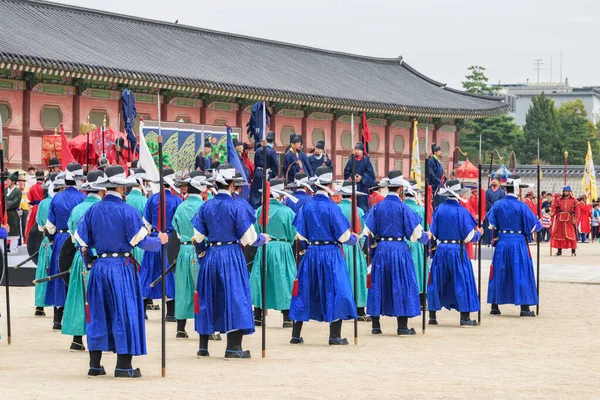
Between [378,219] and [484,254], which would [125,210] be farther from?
[484,254]

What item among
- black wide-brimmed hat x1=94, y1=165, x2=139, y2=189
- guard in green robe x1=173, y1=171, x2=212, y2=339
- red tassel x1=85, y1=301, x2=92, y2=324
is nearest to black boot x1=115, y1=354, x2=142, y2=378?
red tassel x1=85, y1=301, x2=92, y2=324

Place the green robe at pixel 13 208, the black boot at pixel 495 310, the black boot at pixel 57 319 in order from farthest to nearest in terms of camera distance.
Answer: the green robe at pixel 13 208 → the black boot at pixel 495 310 → the black boot at pixel 57 319

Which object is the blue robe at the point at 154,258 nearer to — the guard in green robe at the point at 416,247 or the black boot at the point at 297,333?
the black boot at the point at 297,333

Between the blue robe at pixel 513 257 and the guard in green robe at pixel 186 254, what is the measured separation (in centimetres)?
450

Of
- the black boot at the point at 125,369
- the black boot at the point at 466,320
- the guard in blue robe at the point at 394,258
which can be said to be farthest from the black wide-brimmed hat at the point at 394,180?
the black boot at the point at 125,369

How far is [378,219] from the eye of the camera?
11914mm

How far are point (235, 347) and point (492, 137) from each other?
181ft

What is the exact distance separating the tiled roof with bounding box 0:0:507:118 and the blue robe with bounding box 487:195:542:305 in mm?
12641

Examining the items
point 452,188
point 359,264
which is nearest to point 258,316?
point 359,264

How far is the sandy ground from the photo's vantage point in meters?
8.05

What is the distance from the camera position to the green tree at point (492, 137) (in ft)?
209

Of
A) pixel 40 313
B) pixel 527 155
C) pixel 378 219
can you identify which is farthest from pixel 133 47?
pixel 527 155

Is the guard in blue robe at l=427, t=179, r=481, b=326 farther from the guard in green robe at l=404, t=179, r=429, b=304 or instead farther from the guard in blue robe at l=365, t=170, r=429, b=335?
the guard in blue robe at l=365, t=170, r=429, b=335

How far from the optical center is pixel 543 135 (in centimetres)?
6309
